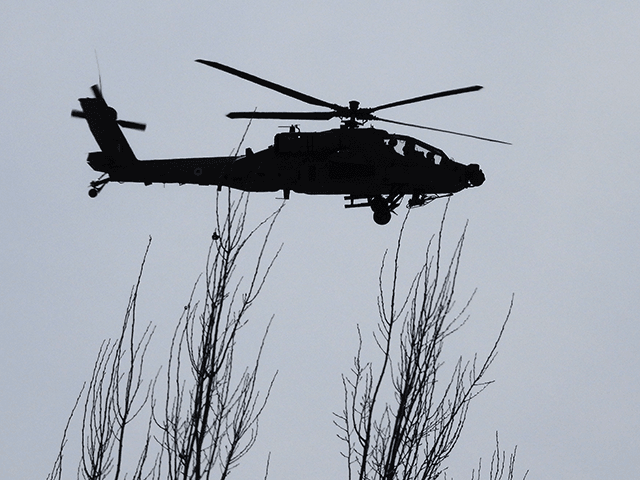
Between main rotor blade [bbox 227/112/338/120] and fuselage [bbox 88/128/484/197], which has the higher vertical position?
fuselage [bbox 88/128/484/197]

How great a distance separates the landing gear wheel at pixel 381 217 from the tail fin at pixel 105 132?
5.97 metres

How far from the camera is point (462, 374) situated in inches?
378

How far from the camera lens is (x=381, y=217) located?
1834cm

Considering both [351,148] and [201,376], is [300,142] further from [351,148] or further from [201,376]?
→ [201,376]

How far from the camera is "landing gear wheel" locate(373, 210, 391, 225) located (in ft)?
60.1

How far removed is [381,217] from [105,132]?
26.3ft

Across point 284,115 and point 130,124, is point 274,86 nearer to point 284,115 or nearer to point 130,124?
point 284,115

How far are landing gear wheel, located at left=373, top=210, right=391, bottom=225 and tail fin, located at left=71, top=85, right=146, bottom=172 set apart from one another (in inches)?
235

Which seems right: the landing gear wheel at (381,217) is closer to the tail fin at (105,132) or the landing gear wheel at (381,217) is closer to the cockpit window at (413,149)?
the cockpit window at (413,149)

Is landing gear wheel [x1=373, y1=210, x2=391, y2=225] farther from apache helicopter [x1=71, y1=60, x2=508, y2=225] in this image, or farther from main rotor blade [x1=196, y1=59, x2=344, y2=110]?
main rotor blade [x1=196, y1=59, x2=344, y2=110]

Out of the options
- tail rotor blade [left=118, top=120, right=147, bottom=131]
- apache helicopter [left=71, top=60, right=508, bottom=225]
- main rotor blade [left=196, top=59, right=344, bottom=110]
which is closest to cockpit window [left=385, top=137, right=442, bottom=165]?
apache helicopter [left=71, top=60, right=508, bottom=225]

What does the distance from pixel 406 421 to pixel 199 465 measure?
2090 mm

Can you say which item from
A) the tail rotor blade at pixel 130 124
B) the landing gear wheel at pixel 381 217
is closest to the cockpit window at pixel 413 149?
the landing gear wheel at pixel 381 217

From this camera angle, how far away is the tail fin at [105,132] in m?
20.8
